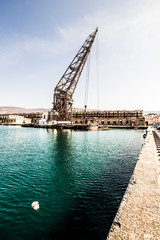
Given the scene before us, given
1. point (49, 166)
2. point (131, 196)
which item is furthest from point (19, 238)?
point (49, 166)

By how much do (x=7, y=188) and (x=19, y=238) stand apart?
3809 mm

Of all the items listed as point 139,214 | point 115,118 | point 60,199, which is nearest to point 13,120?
point 115,118

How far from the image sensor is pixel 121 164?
40.0 ft

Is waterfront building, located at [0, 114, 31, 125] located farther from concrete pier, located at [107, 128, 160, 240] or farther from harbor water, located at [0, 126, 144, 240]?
concrete pier, located at [107, 128, 160, 240]

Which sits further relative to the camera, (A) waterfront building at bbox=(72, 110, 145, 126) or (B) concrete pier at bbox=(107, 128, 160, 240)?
(A) waterfront building at bbox=(72, 110, 145, 126)

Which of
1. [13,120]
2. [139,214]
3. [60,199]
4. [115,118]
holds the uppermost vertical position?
[115,118]

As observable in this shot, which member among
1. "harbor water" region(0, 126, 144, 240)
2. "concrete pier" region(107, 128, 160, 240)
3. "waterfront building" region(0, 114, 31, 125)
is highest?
"waterfront building" region(0, 114, 31, 125)

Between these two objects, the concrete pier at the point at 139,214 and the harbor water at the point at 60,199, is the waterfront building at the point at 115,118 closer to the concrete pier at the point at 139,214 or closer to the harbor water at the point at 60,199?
the harbor water at the point at 60,199

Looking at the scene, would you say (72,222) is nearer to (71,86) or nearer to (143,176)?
(143,176)

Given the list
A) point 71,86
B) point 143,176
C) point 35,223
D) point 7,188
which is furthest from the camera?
point 71,86

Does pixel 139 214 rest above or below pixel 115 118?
below

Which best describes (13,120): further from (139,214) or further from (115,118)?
(139,214)

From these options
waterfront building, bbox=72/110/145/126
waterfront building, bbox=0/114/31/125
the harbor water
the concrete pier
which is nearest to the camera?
the concrete pier

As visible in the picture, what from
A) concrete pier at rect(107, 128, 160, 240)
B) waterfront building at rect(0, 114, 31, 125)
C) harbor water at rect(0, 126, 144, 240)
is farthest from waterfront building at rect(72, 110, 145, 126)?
concrete pier at rect(107, 128, 160, 240)
